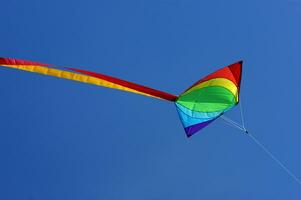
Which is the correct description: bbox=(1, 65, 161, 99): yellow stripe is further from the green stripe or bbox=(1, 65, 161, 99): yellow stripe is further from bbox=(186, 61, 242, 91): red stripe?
bbox=(186, 61, 242, 91): red stripe

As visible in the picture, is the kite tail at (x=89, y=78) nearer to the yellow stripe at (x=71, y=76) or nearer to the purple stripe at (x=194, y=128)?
the yellow stripe at (x=71, y=76)

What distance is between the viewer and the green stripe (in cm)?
825

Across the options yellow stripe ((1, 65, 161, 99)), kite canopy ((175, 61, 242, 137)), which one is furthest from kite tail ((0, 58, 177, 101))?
kite canopy ((175, 61, 242, 137))

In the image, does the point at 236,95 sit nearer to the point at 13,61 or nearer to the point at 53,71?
the point at 53,71

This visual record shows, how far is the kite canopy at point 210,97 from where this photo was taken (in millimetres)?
8125

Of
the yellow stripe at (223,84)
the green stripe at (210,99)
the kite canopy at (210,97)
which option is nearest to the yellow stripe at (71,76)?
the kite canopy at (210,97)

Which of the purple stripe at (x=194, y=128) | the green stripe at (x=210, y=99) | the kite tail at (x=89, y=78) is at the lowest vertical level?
the purple stripe at (x=194, y=128)

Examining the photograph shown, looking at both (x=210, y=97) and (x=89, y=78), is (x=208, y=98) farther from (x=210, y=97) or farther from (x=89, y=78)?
(x=89, y=78)

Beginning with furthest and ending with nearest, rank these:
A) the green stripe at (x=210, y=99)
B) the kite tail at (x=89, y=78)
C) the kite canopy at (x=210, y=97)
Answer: the green stripe at (x=210, y=99)
the kite canopy at (x=210, y=97)
the kite tail at (x=89, y=78)

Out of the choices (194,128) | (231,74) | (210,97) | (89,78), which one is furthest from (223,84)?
(89,78)

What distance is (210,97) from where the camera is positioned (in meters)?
8.44

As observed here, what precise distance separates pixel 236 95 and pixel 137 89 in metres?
1.95

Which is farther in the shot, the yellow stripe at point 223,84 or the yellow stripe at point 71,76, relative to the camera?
the yellow stripe at point 223,84

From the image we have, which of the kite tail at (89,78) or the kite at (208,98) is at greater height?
the kite tail at (89,78)
